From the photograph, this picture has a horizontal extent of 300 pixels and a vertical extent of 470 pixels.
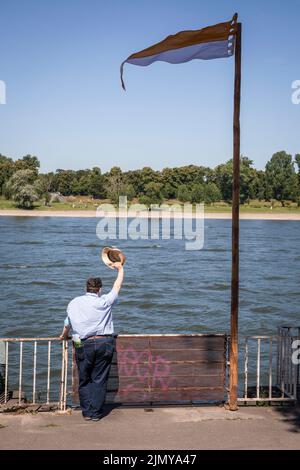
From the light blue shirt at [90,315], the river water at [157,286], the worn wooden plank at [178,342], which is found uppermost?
the light blue shirt at [90,315]

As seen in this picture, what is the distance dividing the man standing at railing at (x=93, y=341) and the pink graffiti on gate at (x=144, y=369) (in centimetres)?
53

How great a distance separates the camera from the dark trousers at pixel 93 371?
7.33 metres

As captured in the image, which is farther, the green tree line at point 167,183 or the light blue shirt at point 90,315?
the green tree line at point 167,183

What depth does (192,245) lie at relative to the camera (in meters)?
61.2

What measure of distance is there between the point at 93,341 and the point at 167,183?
136673mm

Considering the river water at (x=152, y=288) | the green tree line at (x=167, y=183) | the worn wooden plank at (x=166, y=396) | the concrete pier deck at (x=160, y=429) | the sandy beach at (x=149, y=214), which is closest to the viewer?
the concrete pier deck at (x=160, y=429)

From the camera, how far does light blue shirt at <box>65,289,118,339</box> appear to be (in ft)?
24.0

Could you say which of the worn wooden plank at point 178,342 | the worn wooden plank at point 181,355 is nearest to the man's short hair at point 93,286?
Result: the worn wooden plank at point 178,342

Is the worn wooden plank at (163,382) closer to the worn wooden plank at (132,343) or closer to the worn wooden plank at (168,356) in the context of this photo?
the worn wooden plank at (168,356)

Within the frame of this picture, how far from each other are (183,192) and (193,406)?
420ft

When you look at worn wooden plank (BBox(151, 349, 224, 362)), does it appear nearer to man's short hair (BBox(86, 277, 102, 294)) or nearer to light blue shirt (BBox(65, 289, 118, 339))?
light blue shirt (BBox(65, 289, 118, 339))

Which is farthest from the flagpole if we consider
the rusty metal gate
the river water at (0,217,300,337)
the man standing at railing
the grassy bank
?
the grassy bank

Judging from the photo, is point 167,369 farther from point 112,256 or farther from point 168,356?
point 112,256

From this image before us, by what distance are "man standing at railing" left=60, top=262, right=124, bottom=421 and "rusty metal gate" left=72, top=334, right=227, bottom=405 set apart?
1.52ft
